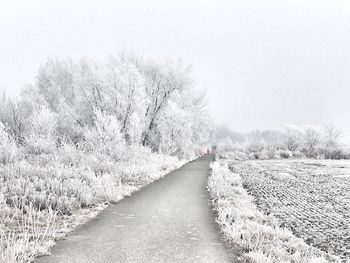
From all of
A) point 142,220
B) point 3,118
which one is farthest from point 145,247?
point 3,118

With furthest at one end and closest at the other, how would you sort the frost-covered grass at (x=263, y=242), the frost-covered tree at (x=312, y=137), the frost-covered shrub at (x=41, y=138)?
the frost-covered tree at (x=312, y=137)
the frost-covered shrub at (x=41, y=138)
the frost-covered grass at (x=263, y=242)

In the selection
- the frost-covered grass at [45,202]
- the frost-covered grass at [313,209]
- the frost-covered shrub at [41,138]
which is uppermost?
the frost-covered shrub at [41,138]

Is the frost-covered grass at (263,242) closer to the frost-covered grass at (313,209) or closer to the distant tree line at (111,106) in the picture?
the frost-covered grass at (313,209)

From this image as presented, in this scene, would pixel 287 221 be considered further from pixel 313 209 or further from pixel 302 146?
pixel 302 146

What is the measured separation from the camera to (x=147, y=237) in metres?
8.64

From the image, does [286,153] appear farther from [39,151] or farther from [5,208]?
[5,208]

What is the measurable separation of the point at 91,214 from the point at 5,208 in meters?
2.17

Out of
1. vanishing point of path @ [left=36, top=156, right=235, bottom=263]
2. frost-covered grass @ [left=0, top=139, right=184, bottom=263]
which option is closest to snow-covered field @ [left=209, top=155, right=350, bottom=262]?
vanishing point of path @ [left=36, top=156, right=235, bottom=263]

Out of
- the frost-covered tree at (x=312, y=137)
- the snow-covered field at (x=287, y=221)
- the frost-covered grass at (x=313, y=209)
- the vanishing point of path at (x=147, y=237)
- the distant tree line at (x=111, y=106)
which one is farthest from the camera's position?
the frost-covered tree at (x=312, y=137)

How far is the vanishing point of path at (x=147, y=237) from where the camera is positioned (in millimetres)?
7203

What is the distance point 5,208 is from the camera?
10.0m

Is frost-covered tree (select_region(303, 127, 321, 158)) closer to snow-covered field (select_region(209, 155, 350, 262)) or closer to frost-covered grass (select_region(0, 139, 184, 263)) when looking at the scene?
snow-covered field (select_region(209, 155, 350, 262))

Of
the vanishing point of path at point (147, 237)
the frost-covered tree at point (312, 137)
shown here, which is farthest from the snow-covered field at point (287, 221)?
the frost-covered tree at point (312, 137)

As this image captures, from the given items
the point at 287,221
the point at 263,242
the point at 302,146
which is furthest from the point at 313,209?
the point at 302,146
